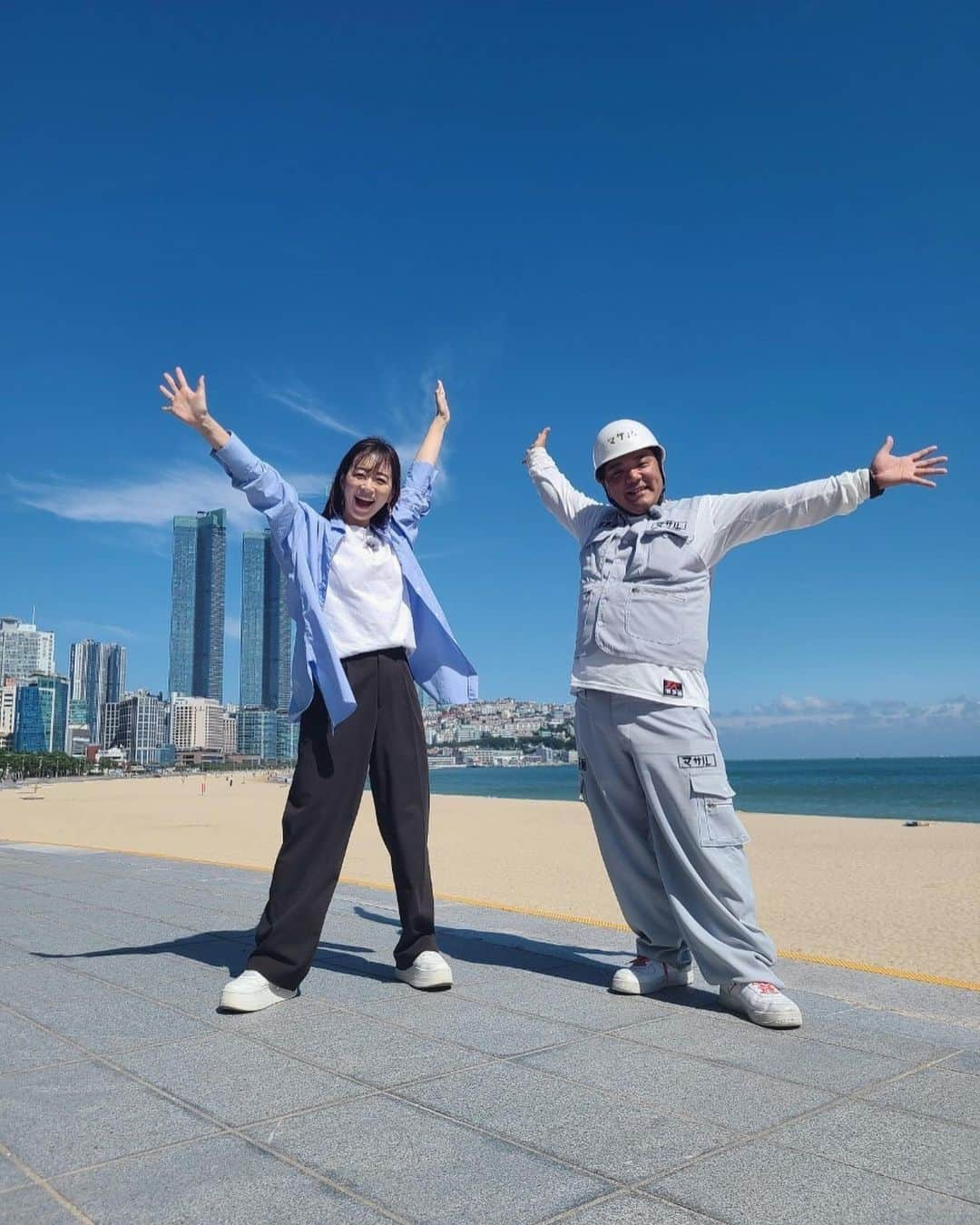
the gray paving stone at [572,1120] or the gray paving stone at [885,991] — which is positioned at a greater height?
the gray paving stone at [572,1120]

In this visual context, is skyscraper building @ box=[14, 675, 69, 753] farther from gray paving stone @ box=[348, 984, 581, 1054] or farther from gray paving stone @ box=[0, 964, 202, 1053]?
gray paving stone @ box=[348, 984, 581, 1054]

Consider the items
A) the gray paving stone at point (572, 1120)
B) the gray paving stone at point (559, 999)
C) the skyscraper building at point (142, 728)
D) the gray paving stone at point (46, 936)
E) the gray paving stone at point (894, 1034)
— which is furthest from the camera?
the skyscraper building at point (142, 728)

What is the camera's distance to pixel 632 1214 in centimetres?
169

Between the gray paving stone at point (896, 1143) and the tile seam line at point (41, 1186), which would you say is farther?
the gray paving stone at point (896, 1143)

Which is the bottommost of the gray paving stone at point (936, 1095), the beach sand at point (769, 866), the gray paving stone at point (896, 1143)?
the beach sand at point (769, 866)

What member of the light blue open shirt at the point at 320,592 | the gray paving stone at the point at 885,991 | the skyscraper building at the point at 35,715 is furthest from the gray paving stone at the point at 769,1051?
the skyscraper building at the point at 35,715

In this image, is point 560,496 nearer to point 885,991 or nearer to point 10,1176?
point 885,991

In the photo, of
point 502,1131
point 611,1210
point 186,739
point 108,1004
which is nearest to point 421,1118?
point 502,1131

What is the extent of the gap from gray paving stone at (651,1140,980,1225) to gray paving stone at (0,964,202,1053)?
65.0 inches

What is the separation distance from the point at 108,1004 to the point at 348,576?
167 cm

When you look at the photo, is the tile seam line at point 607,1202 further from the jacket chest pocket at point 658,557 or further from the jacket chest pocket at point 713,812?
the jacket chest pocket at point 658,557

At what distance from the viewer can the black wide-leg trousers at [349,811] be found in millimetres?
3285

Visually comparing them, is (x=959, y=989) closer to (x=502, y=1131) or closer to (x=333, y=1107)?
(x=502, y=1131)

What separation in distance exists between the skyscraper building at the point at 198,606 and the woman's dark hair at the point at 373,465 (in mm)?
193967
